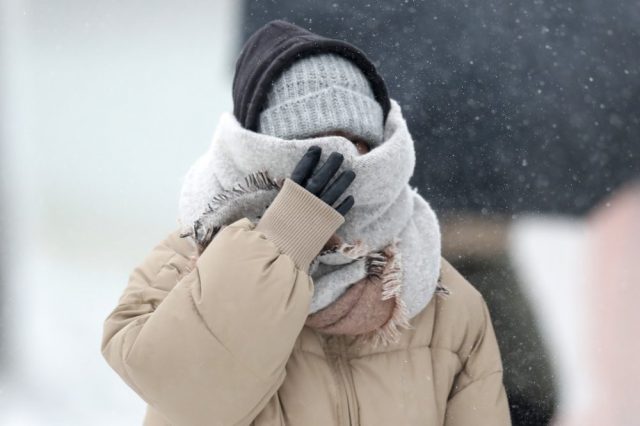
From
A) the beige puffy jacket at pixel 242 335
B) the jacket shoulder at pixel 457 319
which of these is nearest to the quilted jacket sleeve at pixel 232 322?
the beige puffy jacket at pixel 242 335

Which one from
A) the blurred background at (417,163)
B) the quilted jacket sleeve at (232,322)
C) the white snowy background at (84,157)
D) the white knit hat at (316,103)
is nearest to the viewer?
the quilted jacket sleeve at (232,322)

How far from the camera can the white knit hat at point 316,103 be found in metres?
0.99

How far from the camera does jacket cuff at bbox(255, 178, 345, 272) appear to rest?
2.95 feet

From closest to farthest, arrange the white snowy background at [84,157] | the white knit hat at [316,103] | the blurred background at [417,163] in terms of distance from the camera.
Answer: the white knit hat at [316,103] → the blurred background at [417,163] → the white snowy background at [84,157]

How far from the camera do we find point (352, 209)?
1.03m

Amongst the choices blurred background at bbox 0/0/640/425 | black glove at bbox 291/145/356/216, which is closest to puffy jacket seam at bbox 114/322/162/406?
black glove at bbox 291/145/356/216

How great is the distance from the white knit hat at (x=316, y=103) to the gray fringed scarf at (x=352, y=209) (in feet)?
0.12

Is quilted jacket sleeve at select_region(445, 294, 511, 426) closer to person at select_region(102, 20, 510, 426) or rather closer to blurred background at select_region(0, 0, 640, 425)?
person at select_region(102, 20, 510, 426)

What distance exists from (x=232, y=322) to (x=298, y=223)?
0.49 feet

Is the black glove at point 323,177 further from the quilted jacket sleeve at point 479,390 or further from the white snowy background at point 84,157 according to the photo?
the white snowy background at point 84,157

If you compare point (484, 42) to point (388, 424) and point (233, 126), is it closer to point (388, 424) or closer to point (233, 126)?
point (233, 126)

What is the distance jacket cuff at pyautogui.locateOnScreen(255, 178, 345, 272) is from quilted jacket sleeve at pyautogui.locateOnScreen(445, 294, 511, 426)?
1.17 feet

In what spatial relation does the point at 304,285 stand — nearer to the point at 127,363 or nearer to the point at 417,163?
the point at 127,363

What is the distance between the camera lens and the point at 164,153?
5.97 ft
